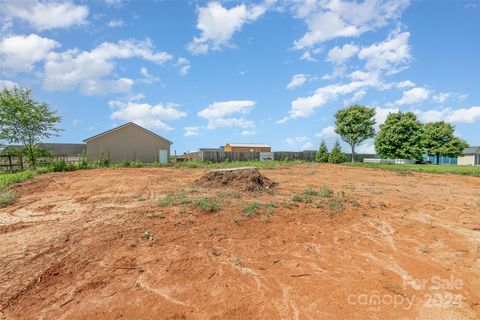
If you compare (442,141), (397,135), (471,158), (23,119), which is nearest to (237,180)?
(23,119)

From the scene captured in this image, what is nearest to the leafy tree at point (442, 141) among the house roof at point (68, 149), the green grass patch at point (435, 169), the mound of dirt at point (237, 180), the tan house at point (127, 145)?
the green grass patch at point (435, 169)

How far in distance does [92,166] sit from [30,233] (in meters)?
16.3

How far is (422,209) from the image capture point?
297 inches

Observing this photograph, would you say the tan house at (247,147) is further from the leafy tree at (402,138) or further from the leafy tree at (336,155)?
the leafy tree at (402,138)

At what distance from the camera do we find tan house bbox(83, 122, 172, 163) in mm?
25578

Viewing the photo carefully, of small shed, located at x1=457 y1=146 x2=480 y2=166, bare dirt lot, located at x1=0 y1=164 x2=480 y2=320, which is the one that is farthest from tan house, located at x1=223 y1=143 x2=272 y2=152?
bare dirt lot, located at x1=0 y1=164 x2=480 y2=320

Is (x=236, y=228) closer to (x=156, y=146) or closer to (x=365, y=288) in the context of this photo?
(x=365, y=288)

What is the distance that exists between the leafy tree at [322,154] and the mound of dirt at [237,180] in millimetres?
24120

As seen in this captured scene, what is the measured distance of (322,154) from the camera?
3238cm

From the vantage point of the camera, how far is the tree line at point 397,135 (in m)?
31.9

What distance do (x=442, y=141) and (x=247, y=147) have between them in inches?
1106

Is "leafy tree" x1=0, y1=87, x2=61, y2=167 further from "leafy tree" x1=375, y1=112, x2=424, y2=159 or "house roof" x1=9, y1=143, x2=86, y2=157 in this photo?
"leafy tree" x1=375, y1=112, x2=424, y2=159

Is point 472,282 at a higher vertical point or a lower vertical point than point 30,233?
lower

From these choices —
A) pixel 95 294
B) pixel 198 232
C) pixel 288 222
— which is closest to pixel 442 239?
pixel 288 222
